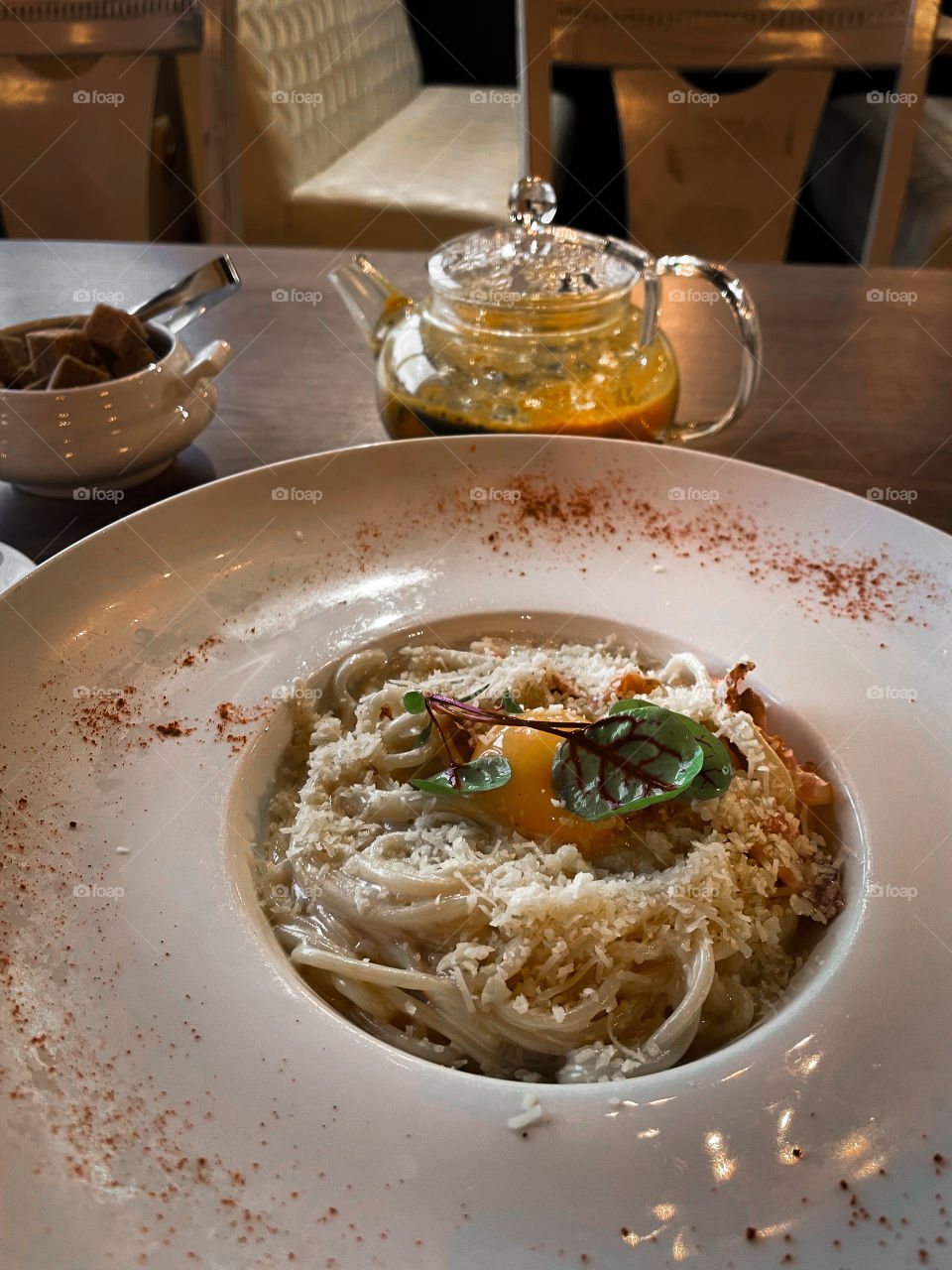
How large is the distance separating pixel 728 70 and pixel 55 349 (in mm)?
3365

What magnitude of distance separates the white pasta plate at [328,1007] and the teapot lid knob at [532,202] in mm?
528

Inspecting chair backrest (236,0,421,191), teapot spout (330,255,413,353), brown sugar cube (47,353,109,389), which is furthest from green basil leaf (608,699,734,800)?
chair backrest (236,0,421,191)

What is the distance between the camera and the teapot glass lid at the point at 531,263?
78.2 inches

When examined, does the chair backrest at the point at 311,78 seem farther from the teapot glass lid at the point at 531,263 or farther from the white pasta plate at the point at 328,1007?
the white pasta plate at the point at 328,1007

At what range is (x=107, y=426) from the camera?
2.04 meters

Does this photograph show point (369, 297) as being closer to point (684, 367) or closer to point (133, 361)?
point (133, 361)

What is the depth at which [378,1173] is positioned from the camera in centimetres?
98

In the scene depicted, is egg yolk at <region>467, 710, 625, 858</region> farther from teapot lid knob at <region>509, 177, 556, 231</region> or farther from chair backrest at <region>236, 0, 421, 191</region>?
chair backrest at <region>236, 0, 421, 191</region>

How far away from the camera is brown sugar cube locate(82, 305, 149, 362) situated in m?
2.18

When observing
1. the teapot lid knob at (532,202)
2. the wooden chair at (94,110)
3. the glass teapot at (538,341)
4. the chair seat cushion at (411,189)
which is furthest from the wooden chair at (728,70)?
the glass teapot at (538,341)

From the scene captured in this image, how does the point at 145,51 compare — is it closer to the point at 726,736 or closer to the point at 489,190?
the point at 489,190

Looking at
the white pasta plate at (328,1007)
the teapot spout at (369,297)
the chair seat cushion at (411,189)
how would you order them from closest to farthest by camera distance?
the white pasta plate at (328,1007) → the teapot spout at (369,297) → the chair seat cushion at (411,189)

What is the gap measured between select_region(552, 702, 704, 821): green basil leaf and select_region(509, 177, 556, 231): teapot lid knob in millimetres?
1226

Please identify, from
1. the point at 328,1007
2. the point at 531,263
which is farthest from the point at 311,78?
the point at 328,1007
